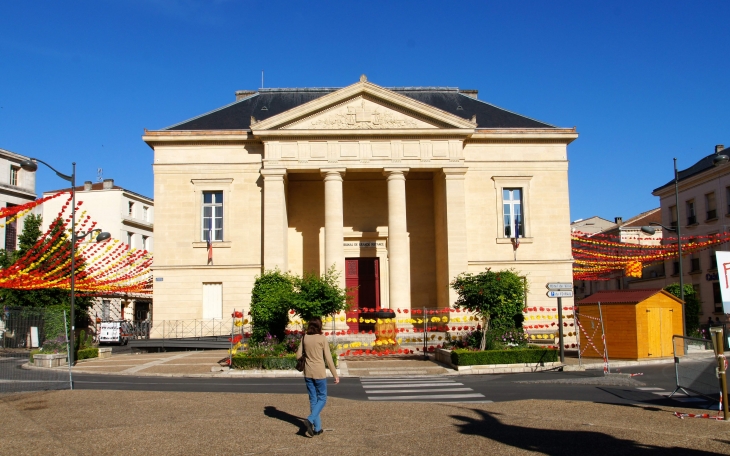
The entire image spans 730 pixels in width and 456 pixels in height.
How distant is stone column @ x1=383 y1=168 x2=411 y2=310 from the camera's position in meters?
30.8

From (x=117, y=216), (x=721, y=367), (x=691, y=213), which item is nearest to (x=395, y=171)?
(x=721, y=367)

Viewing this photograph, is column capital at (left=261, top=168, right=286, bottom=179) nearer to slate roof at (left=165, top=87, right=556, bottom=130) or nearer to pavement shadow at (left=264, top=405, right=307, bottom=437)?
slate roof at (left=165, top=87, right=556, bottom=130)

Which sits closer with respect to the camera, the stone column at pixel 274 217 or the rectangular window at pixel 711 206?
the stone column at pixel 274 217

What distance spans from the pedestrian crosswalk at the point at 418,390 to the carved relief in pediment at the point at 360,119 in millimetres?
15626

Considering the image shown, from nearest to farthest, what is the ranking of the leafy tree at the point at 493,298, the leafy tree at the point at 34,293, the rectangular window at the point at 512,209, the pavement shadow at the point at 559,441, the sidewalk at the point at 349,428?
1. the pavement shadow at the point at 559,441
2. the sidewalk at the point at 349,428
3. the leafy tree at the point at 493,298
4. the rectangular window at the point at 512,209
5. the leafy tree at the point at 34,293

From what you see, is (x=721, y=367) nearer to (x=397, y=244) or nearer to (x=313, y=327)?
(x=313, y=327)

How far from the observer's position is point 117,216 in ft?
180

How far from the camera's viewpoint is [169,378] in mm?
19953

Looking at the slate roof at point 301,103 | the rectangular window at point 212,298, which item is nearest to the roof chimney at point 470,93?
the slate roof at point 301,103

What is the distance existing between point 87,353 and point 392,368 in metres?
14.4

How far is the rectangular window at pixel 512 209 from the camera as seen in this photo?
33.5 m

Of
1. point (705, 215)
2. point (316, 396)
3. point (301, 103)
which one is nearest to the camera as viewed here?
point (316, 396)

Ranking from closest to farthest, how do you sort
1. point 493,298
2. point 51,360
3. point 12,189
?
point 493,298 < point 51,360 < point 12,189

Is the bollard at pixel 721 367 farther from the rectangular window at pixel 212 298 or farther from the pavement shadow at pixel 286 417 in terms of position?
the rectangular window at pixel 212 298
